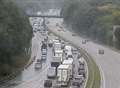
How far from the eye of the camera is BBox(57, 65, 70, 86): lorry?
54.2 m

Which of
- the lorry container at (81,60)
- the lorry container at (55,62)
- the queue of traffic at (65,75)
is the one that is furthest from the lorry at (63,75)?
the lorry container at (81,60)

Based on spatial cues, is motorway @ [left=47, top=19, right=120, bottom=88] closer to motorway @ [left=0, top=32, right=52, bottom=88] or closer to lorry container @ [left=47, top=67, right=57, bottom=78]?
lorry container @ [left=47, top=67, right=57, bottom=78]

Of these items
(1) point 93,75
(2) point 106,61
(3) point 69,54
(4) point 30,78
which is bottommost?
(4) point 30,78

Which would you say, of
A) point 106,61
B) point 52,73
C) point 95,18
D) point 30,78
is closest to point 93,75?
point 52,73

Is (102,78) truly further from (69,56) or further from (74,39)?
(74,39)

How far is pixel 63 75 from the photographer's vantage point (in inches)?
2192

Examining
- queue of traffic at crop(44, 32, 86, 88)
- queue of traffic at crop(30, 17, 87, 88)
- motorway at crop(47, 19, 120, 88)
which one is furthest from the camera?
motorway at crop(47, 19, 120, 88)

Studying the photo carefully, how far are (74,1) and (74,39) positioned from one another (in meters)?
36.2

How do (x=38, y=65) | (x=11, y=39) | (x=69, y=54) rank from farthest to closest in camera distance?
(x=69, y=54), (x=38, y=65), (x=11, y=39)

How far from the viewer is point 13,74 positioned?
201ft

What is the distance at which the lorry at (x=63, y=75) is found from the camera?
5419 cm

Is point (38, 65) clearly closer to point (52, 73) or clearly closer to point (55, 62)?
point (55, 62)

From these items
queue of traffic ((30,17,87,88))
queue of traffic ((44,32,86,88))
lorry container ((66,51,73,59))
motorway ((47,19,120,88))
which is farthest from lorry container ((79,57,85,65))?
motorway ((47,19,120,88))

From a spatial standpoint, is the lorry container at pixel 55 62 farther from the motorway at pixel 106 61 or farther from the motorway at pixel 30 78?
the motorway at pixel 106 61
